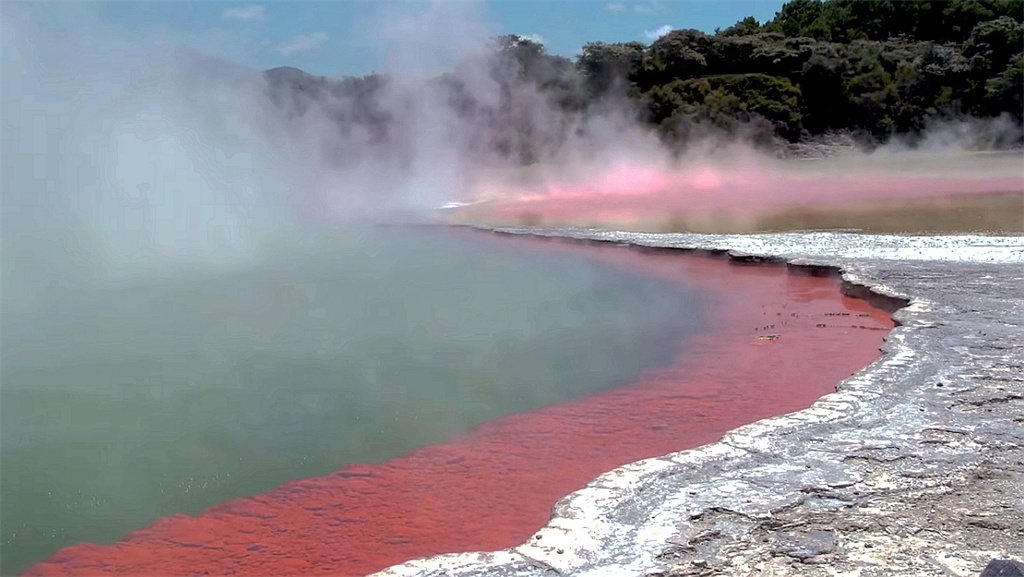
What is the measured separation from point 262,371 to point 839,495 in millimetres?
4060

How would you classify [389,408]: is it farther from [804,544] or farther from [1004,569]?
[1004,569]

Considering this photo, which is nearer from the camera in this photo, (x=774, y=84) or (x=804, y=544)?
(x=804, y=544)

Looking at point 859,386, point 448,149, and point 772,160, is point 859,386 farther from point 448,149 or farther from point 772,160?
point 772,160

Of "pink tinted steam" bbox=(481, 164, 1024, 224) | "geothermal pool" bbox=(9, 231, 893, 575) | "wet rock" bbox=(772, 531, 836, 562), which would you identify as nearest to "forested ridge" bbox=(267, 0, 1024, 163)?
"pink tinted steam" bbox=(481, 164, 1024, 224)

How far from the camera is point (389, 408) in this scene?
559 cm

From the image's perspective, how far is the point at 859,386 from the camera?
5004 mm

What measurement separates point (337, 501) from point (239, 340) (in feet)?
10.5

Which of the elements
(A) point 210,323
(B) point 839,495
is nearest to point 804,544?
(B) point 839,495

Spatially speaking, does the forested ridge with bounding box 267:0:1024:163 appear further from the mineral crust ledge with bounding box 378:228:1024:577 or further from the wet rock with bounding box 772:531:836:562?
the wet rock with bounding box 772:531:836:562

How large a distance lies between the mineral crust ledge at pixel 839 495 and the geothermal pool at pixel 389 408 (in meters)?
0.54

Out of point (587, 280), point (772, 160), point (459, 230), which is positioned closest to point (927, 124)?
point (772, 160)

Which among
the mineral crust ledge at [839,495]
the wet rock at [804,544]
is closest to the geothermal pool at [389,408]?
the mineral crust ledge at [839,495]

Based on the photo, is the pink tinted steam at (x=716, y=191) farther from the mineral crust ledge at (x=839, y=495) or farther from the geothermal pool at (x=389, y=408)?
the mineral crust ledge at (x=839, y=495)

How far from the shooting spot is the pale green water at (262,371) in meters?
4.59
